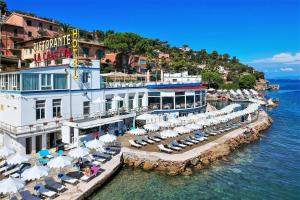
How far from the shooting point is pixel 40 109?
29.2 m

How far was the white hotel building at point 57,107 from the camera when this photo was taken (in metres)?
27.7

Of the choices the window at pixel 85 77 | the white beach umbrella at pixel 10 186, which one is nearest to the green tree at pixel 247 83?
the window at pixel 85 77

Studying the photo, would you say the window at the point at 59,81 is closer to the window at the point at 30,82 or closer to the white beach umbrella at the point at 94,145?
the window at the point at 30,82

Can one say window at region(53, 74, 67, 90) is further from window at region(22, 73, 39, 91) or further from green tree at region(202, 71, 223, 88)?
green tree at region(202, 71, 223, 88)

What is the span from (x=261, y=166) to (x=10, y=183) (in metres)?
24.3

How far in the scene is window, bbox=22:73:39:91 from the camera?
2760cm

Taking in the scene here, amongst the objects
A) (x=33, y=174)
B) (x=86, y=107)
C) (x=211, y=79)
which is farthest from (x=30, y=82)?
(x=211, y=79)

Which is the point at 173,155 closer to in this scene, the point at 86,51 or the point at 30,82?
the point at 30,82

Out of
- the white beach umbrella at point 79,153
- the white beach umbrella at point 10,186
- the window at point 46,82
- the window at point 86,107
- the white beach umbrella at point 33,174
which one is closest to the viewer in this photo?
the white beach umbrella at point 10,186

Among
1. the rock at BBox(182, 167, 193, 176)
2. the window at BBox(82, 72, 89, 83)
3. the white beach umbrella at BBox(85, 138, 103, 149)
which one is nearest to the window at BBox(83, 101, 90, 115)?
the window at BBox(82, 72, 89, 83)

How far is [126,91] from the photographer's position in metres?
40.0

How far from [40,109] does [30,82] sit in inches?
118

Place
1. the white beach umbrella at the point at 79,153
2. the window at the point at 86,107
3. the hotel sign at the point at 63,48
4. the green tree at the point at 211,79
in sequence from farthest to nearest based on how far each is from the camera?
the green tree at the point at 211,79 → the window at the point at 86,107 → the hotel sign at the point at 63,48 → the white beach umbrella at the point at 79,153

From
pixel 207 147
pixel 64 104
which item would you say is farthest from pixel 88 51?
pixel 207 147
